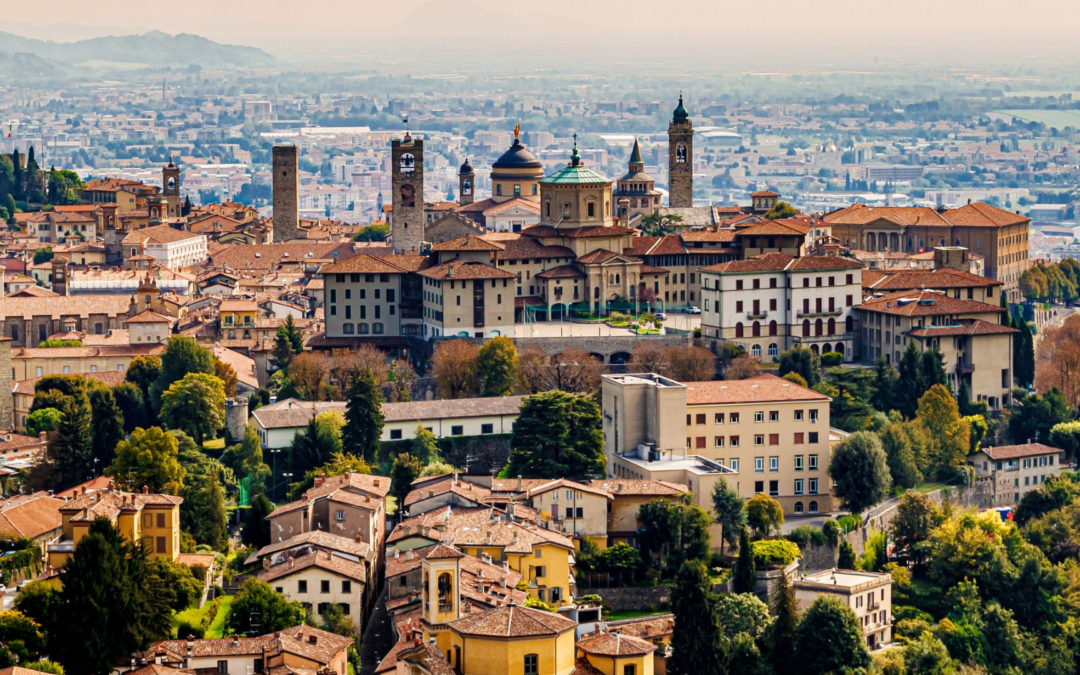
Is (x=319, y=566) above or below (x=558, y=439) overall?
below

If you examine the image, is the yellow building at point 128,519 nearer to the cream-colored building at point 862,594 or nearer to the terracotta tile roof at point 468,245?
the cream-colored building at point 862,594

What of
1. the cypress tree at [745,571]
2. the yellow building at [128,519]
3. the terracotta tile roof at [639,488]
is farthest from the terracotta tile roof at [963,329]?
the yellow building at [128,519]

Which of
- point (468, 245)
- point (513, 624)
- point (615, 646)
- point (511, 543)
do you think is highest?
point (468, 245)

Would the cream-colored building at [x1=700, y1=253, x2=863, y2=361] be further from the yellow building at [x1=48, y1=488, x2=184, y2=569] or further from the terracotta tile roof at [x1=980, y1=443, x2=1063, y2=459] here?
the yellow building at [x1=48, y1=488, x2=184, y2=569]

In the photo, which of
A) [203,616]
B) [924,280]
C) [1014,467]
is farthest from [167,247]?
[203,616]

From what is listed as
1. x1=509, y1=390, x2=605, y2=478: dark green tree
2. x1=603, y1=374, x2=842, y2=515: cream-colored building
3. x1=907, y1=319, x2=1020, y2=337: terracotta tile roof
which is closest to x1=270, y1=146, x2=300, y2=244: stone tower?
x1=907, y1=319, x2=1020, y2=337: terracotta tile roof

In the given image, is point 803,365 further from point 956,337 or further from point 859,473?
point 859,473

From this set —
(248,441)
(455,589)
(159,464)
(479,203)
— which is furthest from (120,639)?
(479,203)
